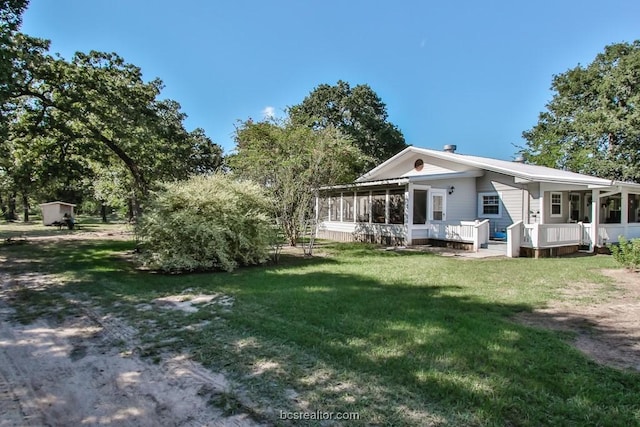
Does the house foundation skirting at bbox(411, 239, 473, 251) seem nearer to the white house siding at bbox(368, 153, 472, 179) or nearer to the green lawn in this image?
the white house siding at bbox(368, 153, 472, 179)

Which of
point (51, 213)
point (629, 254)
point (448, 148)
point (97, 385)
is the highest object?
point (448, 148)

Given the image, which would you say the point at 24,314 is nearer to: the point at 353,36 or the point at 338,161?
the point at 338,161

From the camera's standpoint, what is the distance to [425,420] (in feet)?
8.71

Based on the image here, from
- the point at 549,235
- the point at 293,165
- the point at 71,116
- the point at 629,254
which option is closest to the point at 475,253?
the point at 549,235

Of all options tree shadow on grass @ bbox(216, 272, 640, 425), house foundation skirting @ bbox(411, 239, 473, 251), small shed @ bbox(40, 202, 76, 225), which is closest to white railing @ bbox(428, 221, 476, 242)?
house foundation skirting @ bbox(411, 239, 473, 251)

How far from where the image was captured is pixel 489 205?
16.2 m

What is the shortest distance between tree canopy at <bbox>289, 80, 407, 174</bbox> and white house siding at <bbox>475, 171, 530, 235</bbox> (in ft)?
57.4

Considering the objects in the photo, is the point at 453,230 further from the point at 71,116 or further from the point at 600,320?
the point at 71,116

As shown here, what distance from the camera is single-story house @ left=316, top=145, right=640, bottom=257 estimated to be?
1366 centimetres

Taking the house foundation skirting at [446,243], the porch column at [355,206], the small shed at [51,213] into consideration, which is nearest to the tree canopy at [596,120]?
the house foundation skirting at [446,243]

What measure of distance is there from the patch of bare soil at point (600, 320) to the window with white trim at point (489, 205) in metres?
8.40

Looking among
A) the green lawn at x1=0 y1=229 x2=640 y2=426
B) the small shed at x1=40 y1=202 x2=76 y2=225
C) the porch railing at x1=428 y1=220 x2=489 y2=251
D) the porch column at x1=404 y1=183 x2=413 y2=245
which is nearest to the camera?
the green lawn at x1=0 y1=229 x2=640 y2=426

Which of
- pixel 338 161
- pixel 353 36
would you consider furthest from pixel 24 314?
pixel 353 36

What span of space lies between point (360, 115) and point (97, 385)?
33.5 metres
